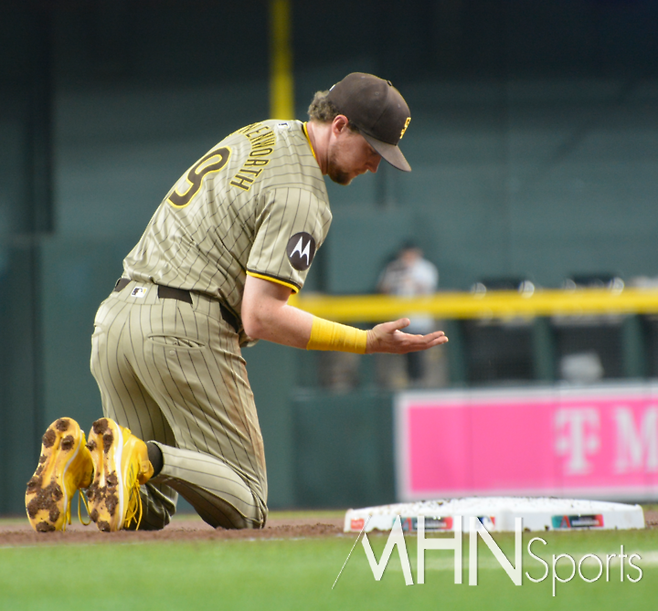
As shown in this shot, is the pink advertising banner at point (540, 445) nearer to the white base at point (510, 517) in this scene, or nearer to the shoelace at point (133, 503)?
the white base at point (510, 517)

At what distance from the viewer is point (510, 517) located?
9.18ft

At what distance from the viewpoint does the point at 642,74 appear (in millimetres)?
8219

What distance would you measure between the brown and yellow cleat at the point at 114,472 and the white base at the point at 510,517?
64cm

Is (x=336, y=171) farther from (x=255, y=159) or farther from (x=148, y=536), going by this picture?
(x=148, y=536)

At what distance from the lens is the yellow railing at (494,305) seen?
7.16 m

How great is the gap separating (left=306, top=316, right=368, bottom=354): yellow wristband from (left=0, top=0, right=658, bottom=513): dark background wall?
4624mm

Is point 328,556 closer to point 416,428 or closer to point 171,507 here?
point 171,507

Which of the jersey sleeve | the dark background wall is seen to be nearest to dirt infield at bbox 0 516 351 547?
the jersey sleeve

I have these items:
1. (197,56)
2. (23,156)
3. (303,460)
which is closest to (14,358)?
(23,156)

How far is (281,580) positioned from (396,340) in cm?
115

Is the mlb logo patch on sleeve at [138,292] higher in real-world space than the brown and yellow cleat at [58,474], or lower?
higher

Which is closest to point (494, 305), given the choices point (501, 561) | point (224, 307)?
point (224, 307)

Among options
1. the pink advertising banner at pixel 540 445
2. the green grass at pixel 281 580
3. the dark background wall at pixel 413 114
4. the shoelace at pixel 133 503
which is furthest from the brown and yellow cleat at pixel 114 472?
the dark background wall at pixel 413 114

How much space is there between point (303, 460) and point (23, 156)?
3.48 meters
